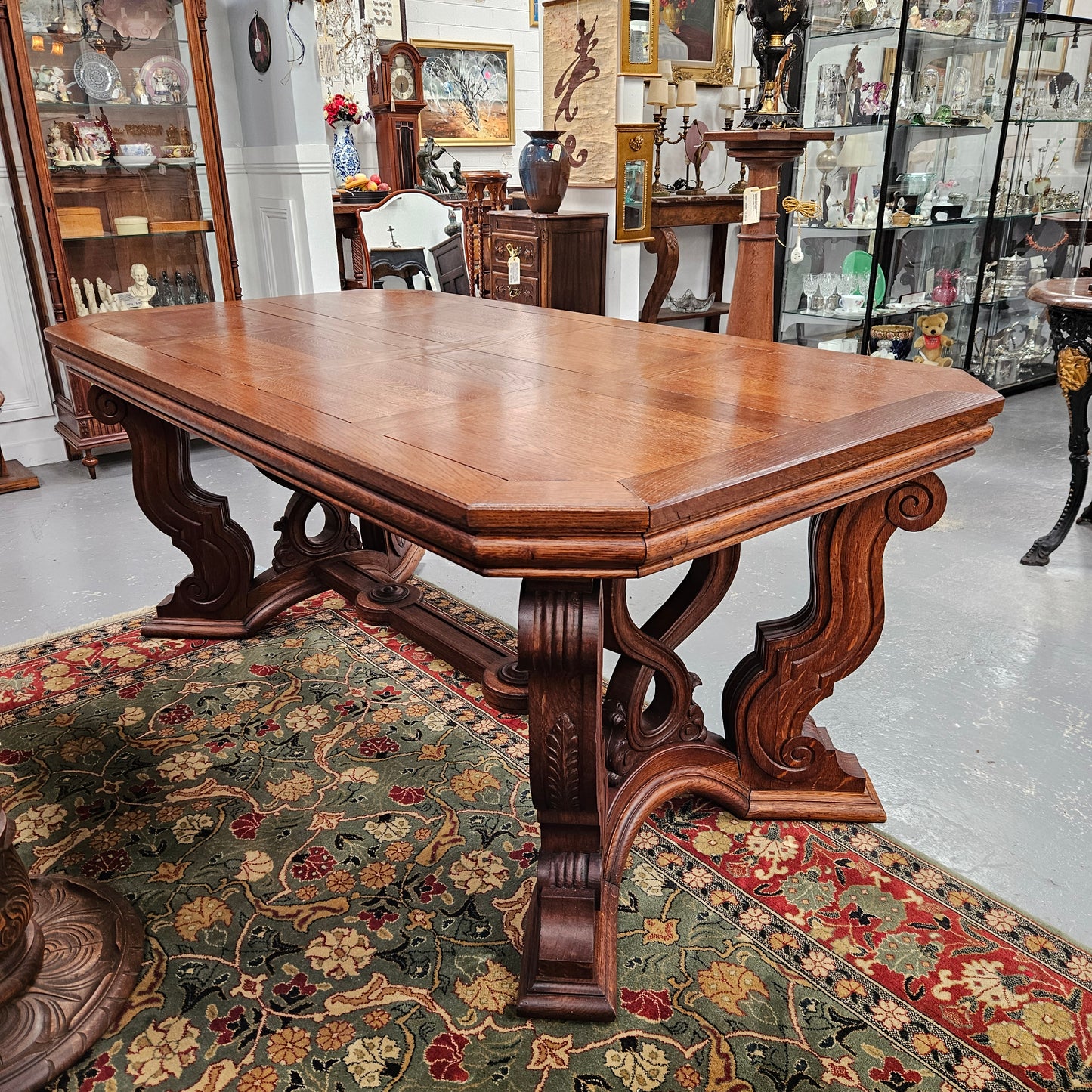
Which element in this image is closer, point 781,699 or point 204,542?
point 781,699

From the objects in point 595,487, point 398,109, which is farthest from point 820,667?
point 398,109

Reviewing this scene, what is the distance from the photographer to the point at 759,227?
3328mm

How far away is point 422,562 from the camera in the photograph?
10.6ft

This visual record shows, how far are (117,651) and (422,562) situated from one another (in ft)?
3.32

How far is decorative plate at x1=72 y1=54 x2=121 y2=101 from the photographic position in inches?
157

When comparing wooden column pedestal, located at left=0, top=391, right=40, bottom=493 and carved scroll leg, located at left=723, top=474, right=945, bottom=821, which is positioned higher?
carved scroll leg, located at left=723, top=474, right=945, bottom=821

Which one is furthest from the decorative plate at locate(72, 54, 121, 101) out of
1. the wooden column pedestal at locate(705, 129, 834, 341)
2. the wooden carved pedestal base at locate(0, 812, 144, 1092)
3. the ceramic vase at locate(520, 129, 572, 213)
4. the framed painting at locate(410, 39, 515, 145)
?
the wooden carved pedestal base at locate(0, 812, 144, 1092)

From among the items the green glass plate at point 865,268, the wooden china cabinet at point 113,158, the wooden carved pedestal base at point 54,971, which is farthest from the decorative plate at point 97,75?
the wooden carved pedestal base at point 54,971

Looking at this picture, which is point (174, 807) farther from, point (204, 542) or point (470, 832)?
point (204, 542)

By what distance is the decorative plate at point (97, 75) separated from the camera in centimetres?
399

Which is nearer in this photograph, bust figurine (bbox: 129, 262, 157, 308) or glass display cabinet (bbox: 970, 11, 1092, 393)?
bust figurine (bbox: 129, 262, 157, 308)

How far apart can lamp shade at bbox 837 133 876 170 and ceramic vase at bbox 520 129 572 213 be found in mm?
1368

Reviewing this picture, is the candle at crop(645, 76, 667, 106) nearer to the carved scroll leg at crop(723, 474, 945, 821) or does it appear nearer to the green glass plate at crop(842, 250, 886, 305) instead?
the green glass plate at crop(842, 250, 886, 305)

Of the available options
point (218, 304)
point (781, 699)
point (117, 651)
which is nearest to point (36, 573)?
point (117, 651)
